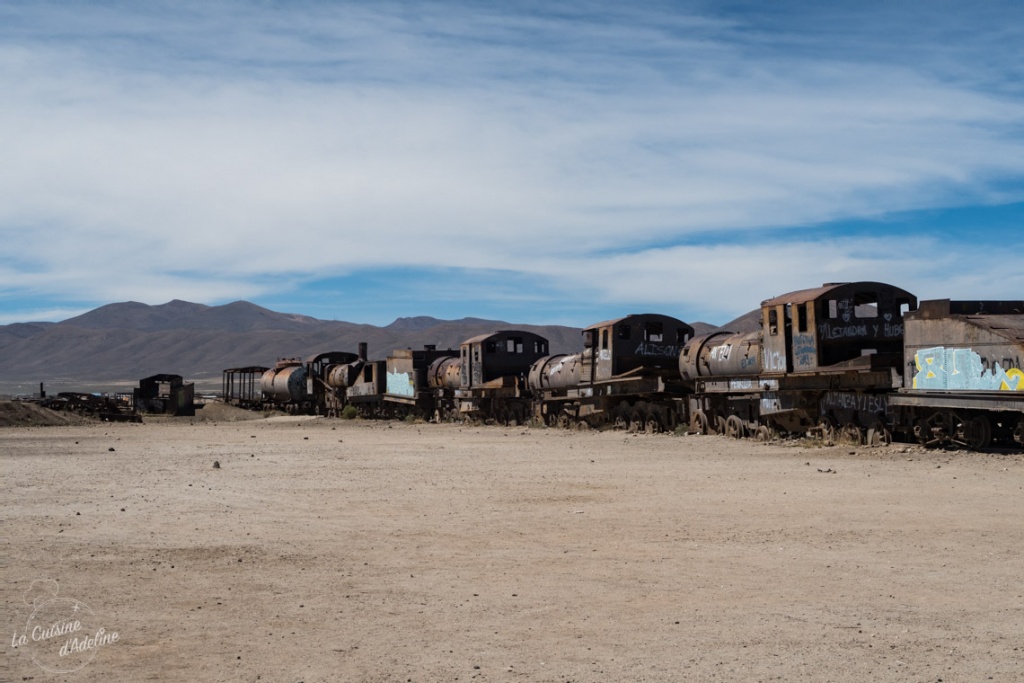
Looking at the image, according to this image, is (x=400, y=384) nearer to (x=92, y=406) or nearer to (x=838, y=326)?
(x=92, y=406)

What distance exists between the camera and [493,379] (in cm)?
4131

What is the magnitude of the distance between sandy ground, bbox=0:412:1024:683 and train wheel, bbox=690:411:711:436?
11.0 m

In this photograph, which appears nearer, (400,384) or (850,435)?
(850,435)

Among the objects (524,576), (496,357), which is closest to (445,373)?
(496,357)

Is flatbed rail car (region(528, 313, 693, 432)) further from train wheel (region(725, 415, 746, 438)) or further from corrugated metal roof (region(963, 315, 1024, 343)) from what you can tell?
corrugated metal roof (region(963, 315, 1024, 343))

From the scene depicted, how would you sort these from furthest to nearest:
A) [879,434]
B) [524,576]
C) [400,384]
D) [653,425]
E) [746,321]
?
[746,321], [400,384], [653,425], [879,434], [524,576]

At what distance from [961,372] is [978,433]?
1251 millimetres

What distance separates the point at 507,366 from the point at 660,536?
31.4 m

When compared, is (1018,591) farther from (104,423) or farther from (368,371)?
(368,371)

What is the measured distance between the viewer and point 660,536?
1080cm

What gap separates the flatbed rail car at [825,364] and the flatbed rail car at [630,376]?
4.13m

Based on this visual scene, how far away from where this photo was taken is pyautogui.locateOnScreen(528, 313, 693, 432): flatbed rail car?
100 feet

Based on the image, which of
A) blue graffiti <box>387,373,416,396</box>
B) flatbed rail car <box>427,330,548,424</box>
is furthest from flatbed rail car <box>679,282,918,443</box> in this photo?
blue graffiti <box>387,373,416,396</box>

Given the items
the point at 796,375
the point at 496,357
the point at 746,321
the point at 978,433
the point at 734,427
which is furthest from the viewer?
the point at 746,321
